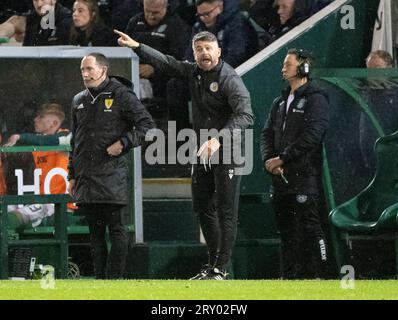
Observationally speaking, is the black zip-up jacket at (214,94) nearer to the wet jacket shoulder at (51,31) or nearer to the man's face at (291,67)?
the man's face at (291,67)

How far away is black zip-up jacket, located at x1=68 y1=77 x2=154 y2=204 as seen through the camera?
11539mm

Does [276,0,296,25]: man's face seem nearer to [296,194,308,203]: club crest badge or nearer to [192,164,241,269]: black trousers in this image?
[296,194,308,203]: club crest badge

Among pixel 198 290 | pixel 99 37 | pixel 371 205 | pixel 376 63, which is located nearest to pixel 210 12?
pixel 99 37

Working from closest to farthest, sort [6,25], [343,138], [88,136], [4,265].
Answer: [88,136], [4,265], [343,138], [6,25]

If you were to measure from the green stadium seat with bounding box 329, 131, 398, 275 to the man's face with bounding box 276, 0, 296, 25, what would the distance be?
7.24ft

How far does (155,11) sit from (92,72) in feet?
10.9

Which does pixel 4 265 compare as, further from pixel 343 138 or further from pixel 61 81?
pixel 343 138

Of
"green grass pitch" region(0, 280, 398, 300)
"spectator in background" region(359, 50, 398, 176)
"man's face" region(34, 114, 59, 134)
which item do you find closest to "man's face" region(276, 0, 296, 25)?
"spectator in background" region(359, 50, 398, 176)

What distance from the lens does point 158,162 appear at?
14219 millimetres

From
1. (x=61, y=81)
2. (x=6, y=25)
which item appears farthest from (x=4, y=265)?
(x=6, y=25)
